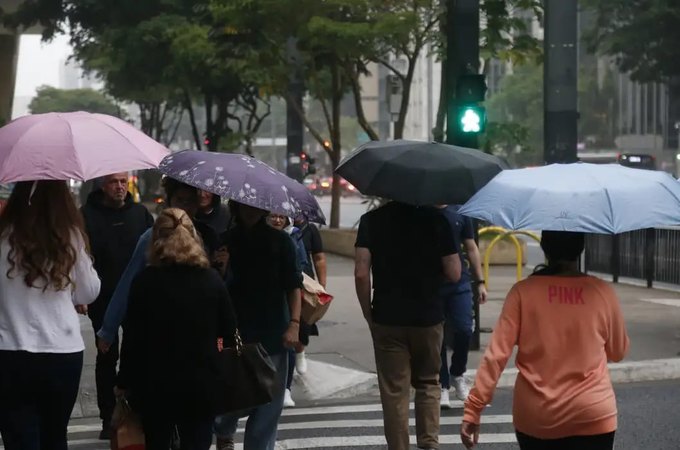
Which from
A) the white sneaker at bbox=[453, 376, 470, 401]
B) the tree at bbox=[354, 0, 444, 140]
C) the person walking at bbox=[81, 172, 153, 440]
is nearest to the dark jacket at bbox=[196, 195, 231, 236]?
the person walking at bbox=[81, 172, 153, 440]

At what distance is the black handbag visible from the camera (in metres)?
6.12

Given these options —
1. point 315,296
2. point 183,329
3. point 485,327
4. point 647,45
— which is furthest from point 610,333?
point 647,45

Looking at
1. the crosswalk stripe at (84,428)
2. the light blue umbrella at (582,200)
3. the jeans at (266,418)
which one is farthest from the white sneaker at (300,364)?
the light blue umbrella at (582,200)

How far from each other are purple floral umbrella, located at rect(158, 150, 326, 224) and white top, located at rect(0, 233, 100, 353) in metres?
1.17

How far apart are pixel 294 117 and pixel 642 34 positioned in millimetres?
24143

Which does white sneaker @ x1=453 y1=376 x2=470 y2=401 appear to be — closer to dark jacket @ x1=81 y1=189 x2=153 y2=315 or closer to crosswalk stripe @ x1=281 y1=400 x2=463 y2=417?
crosswalk stripe @ x1=281 y1=400 x2=463 y2=417

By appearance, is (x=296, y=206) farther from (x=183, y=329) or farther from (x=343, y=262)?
(x=343, y=262)

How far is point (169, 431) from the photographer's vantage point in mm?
6066

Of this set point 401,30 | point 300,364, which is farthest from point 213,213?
point 401,30

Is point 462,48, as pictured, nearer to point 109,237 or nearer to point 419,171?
point 109,237

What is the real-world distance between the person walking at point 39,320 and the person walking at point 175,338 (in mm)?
265

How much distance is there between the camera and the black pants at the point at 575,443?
204 inches

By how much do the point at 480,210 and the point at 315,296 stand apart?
133 inches

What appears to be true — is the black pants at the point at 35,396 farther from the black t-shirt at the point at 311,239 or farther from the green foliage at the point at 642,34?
the green foliage at the point at 642,34
